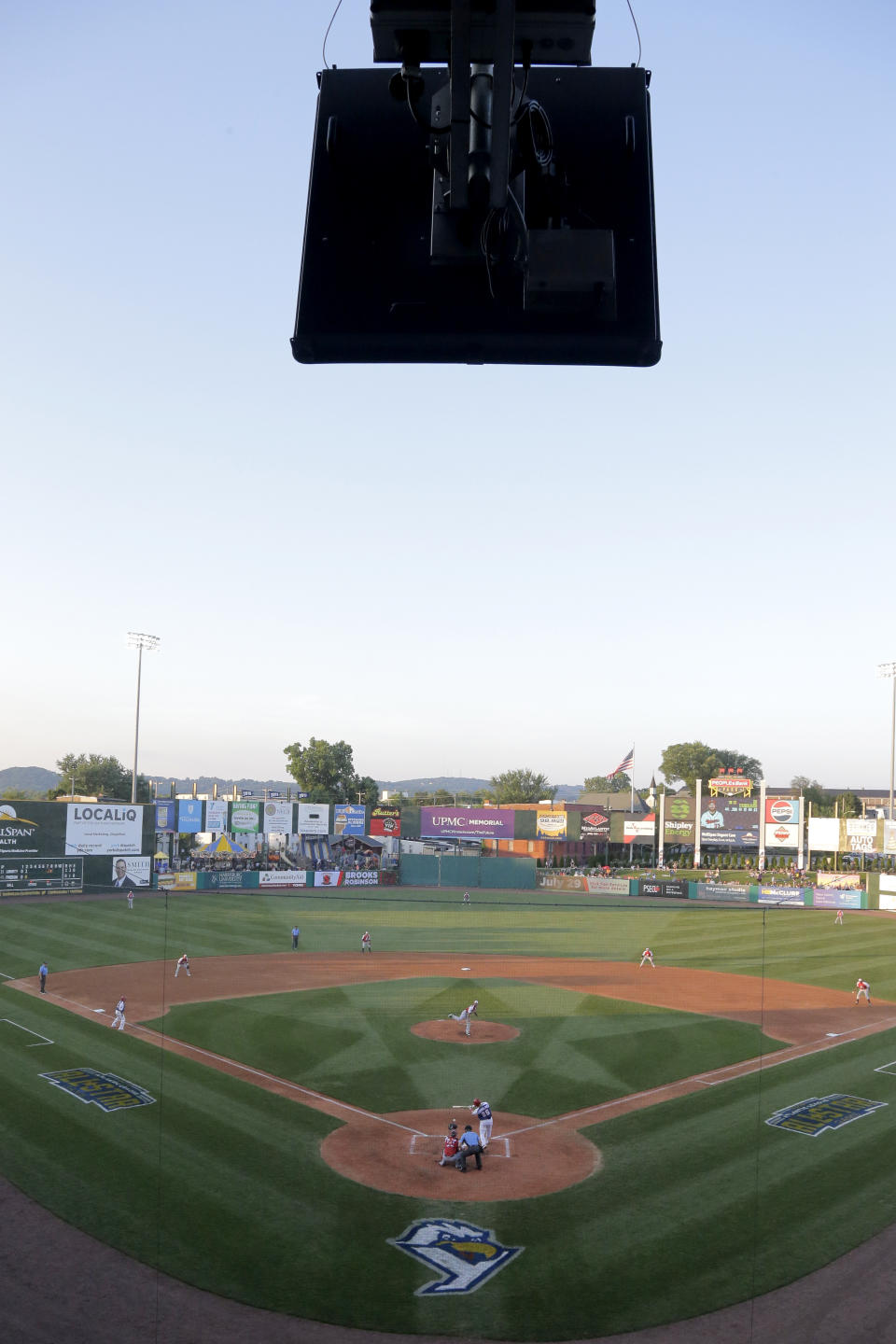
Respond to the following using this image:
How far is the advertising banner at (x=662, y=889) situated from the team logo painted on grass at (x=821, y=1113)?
43.2 m

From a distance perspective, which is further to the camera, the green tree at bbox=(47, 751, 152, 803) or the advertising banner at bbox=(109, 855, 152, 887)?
the green tree at bbox=(47, 751, 152, 803)

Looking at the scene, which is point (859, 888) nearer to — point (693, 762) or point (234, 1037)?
point (234, 1037)

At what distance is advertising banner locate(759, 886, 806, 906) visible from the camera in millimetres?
61250

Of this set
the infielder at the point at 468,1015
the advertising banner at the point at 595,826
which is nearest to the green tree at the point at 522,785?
the advertising banner at the point at 595,826

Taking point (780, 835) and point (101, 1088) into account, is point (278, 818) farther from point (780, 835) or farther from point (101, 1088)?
point (101, 1088)

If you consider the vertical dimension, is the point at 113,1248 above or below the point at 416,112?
below

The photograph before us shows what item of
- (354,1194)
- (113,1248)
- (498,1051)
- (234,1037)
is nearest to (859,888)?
(498,1051)

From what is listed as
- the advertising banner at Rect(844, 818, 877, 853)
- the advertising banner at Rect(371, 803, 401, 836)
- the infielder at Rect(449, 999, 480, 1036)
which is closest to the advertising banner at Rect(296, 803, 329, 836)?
the advertising banner at Rect(371, 803, 401, 836)

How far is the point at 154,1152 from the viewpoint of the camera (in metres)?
19.0

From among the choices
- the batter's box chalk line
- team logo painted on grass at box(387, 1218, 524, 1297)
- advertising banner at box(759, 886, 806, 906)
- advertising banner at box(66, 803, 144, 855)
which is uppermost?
advertising banner at box(66, 803, 144, 855)

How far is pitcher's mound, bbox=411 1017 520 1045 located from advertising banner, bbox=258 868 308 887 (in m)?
38.4

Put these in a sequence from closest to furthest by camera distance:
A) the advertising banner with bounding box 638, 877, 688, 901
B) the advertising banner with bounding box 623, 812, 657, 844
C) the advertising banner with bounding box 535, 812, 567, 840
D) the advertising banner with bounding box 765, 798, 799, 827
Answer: the advertising banner with bounding box 638, 877, 688, 901 < the advertising banner with bounding box 765, 798, 799, 827 < the advertising banner with bounding box 535, 812, 567, 840 < the advertising banner with bounding box 623, 812, 657, 844

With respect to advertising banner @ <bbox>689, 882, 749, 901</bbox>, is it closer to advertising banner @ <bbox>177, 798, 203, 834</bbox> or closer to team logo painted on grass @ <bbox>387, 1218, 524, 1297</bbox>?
advertising banner @ <bbox>177, 798, 203, 834</bbox>

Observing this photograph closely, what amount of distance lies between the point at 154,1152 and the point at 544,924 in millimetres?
25458
